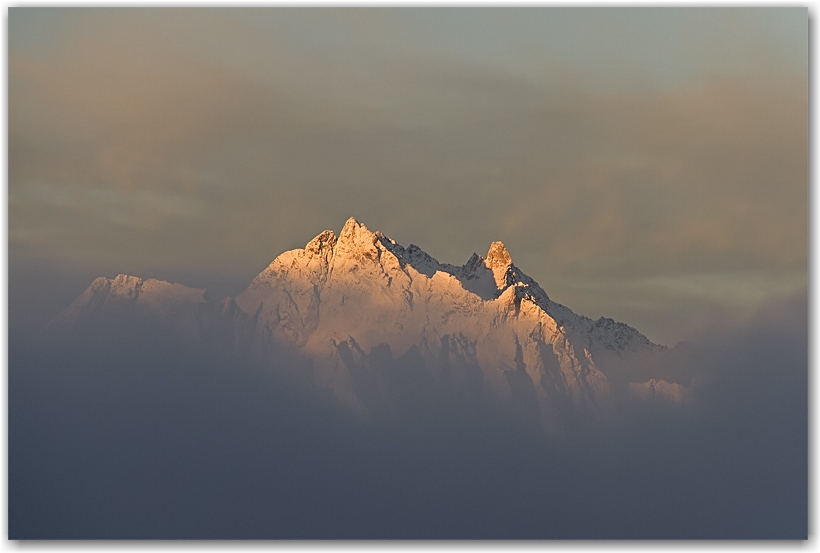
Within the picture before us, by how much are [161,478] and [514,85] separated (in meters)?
8.37

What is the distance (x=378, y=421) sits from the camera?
20.4 meters

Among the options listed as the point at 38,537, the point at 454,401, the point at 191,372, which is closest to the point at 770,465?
the point at 454,401

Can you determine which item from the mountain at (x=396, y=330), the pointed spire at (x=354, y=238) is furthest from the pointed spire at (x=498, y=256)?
the pointed spire at (x=354, y=238)

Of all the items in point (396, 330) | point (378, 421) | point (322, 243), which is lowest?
point (378, 421)

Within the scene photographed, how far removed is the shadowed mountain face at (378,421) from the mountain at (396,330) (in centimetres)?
4

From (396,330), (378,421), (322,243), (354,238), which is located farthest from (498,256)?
(378,421)

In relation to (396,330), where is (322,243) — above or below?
above

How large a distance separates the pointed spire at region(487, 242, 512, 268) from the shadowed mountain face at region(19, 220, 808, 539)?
0.04 m

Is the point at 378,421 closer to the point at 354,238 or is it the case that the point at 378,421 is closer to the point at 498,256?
the point at 354,238

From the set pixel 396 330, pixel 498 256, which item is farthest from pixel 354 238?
pixel 498 256

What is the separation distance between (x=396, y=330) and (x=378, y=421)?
1499 mm

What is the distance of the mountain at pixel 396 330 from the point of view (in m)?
20.3

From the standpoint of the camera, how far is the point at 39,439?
65.6 ft

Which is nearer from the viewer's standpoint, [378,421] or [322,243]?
[378,421]
